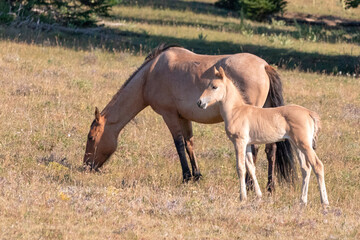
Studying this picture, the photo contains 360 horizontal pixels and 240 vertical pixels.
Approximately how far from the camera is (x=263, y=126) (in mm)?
7914

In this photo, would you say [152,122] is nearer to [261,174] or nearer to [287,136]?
[261,174]

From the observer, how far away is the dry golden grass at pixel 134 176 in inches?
268

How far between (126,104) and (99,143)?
76 centimetres

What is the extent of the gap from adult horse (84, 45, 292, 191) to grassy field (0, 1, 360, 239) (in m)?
0.41

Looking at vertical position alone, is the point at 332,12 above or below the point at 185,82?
below

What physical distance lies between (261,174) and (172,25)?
22.6 metres

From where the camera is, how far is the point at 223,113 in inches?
326

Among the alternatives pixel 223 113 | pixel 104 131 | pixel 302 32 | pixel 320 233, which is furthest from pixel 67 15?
pixel 320 233

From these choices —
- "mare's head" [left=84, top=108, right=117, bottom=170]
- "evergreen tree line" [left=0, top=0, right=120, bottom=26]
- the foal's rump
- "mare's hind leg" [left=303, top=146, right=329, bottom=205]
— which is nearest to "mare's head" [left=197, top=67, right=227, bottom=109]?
the foal's rump

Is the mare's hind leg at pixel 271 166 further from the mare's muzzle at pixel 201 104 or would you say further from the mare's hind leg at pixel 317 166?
the mare's muzzle at pixel 201 104

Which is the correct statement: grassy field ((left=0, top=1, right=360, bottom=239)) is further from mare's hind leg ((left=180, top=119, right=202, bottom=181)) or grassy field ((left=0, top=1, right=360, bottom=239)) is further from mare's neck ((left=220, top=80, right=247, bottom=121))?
mare's neck ((left=220, top=80, right=247, bottom=121))

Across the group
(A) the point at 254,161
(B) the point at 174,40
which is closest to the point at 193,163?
(A) the point at 254,161

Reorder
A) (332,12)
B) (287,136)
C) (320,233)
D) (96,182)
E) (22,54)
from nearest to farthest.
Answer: (320,233) → (287,136) → (96,182) → (22,54) → (332,12)

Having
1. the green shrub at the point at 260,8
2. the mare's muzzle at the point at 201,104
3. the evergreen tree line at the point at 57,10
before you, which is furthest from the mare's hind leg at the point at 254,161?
the green shrub at the point at 260,8
